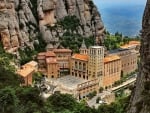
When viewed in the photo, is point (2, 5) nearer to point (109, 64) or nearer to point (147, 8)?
point (109, 64)

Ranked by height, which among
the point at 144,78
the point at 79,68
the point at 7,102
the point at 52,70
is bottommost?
the point at 52,70

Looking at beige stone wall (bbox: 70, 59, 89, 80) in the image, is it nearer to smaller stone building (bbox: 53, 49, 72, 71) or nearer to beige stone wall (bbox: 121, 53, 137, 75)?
smaller stone building (bbox: 53, 49, 72, 71)

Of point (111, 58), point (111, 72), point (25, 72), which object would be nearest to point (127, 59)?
point (111, 58)

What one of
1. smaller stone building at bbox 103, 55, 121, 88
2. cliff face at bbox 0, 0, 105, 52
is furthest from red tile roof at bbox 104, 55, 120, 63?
cliff face at bbox 0, 0, 105, 52

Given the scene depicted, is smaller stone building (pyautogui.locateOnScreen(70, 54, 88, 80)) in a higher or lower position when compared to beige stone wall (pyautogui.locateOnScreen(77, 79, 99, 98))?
higher

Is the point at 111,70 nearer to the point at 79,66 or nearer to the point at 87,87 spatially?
the point at 79,66

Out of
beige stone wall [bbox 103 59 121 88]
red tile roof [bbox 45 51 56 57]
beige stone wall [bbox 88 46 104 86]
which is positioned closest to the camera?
beige stone wall [bbox 88 46 104 86]
